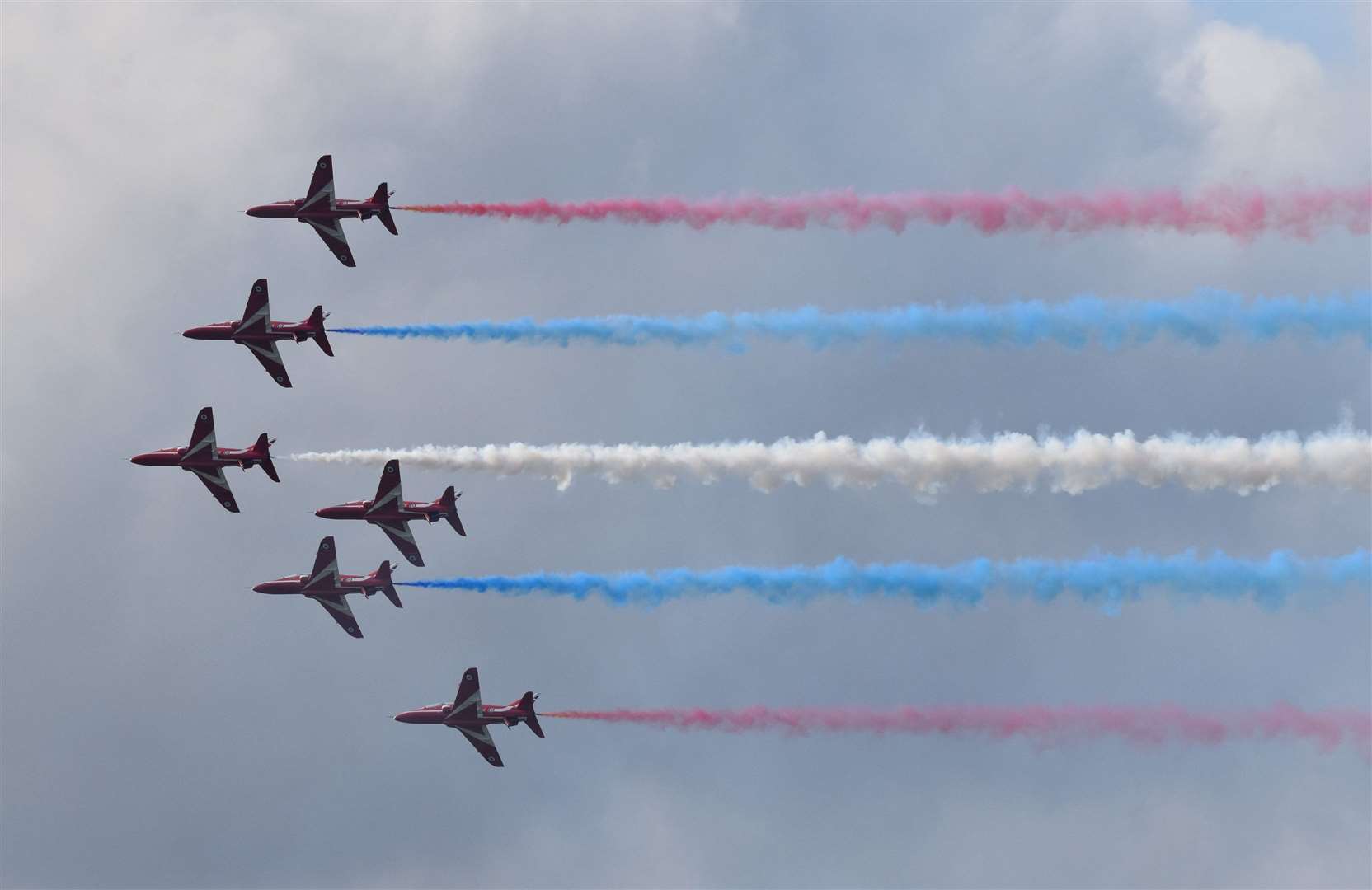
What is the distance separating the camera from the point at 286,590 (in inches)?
3460

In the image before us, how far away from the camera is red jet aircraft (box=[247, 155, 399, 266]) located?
84.0 meters

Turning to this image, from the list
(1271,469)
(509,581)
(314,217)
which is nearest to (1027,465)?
(1271,469)

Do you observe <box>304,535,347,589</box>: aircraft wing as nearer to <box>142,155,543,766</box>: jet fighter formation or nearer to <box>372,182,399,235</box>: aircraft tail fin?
<box>142,155,543,766</box>: jet fighter formation

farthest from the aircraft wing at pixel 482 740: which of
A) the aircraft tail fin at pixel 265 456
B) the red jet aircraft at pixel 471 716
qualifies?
the aircraft tail fin at pixel 265 456

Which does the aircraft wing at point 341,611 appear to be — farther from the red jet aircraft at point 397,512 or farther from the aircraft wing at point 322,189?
the aircraft wing at point 322,189

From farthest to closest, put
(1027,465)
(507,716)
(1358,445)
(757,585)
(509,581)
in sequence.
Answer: (507,716)
(509,581)
(757,585)
(1027,465)
(1358,445)

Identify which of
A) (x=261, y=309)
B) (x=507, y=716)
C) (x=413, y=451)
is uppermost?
(x=261, y=309)

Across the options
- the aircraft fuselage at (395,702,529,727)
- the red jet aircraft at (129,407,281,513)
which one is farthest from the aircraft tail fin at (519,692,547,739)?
the red jet aircraft at (129,407,281,513)

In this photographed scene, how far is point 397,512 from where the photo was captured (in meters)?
84.9

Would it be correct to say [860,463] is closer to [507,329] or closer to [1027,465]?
[1027,465]

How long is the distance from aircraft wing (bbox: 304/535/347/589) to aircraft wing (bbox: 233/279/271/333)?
29.1 feet

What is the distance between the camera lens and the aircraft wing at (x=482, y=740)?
85.8 metres

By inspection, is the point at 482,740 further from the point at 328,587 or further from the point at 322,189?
the point at 322,189

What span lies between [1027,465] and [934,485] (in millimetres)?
3164
